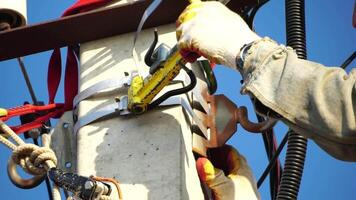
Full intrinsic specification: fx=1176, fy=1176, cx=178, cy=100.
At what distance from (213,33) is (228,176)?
0.99 m

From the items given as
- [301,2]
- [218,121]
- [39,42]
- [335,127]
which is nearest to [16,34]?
[39,42]

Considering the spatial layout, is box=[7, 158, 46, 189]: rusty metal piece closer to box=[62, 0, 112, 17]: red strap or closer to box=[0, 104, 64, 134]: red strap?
box=[0, 104, 64, 134]: red strap

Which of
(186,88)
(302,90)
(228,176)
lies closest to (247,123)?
(228,176)

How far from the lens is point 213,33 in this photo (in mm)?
4109

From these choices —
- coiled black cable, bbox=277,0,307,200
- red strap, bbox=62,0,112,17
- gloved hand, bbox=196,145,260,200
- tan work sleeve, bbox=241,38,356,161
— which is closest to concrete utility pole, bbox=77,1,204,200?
gloved hand, bbox=196,145,260,200

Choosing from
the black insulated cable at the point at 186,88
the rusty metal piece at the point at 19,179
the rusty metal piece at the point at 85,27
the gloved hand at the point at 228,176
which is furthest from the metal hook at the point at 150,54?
the rusty metal piece at the point at 19,179

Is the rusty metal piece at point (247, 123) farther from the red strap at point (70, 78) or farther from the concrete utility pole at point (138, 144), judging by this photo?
the red strap at point (70, 78)

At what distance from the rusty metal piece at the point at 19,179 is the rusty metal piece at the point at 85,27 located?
702mm

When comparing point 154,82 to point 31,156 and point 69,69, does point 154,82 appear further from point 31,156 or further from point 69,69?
point 69,69

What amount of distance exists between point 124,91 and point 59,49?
25.0 inches

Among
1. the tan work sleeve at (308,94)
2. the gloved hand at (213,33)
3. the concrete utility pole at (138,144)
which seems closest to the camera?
the tan work sleeve at (308,94)

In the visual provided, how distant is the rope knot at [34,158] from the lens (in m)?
4.80

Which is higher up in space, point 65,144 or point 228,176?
point 65,144

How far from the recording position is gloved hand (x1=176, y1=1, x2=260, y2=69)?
4023mm
